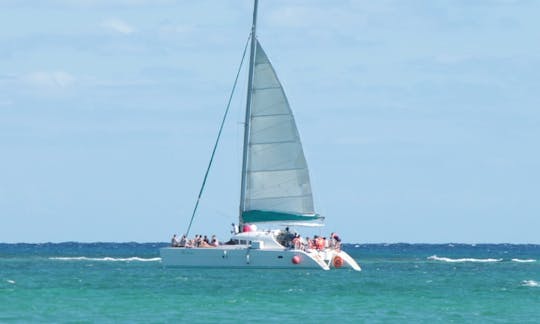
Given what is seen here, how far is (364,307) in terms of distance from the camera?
5566 cm

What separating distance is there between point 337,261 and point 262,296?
21585mm

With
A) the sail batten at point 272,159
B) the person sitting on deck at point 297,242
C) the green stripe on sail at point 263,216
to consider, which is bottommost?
the person sitting on deck at point 297,242

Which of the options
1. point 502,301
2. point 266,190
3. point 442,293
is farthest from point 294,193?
point 502,301

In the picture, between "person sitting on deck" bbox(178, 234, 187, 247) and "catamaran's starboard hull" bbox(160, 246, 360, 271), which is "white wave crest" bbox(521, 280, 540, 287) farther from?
"person sitting on deck" bbox(178, 234, 187, 247)

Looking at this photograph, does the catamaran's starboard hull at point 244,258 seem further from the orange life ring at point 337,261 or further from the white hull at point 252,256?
the orange life ring at point 337,261

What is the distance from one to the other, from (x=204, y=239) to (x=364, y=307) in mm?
26289

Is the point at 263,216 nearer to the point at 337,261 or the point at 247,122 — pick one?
the point at 337,261

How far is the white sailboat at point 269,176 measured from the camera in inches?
3125

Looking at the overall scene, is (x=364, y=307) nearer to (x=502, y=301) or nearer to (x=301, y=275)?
(x=502, y=301)

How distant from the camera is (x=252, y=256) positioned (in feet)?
253

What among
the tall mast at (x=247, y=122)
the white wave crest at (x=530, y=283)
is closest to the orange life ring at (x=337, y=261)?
the tall mast at (x=247, y=122)

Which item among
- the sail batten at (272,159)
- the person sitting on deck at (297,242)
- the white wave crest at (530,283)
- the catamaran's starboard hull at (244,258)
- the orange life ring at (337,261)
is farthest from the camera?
the orange life ring at (337,261)

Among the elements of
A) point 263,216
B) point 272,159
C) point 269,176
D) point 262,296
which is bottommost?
point 262,296

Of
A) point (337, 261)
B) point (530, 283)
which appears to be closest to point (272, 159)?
point (337, 261)
